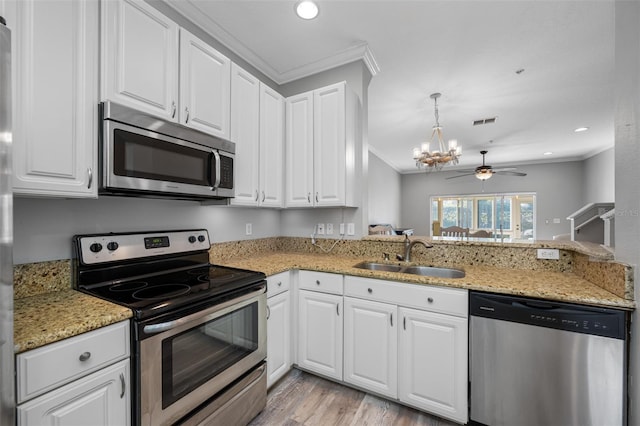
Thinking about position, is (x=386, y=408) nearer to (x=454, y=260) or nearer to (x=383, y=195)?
(x=454, y=260)

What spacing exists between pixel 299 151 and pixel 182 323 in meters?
1.73

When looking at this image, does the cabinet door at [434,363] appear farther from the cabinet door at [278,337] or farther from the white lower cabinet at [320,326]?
the cabinet door at [278,337]

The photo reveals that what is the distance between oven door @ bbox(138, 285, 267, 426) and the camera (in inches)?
44.8

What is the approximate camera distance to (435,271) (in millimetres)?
2168

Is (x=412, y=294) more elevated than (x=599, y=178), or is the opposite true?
(x=599, y=178)

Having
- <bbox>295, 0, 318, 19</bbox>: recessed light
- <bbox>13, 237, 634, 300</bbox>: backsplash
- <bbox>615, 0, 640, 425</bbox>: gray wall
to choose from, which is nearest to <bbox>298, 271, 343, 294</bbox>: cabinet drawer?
<bbox>13, 237, 634, 300</bbox>: backsplash

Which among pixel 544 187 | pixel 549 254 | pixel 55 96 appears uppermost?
pixel 544 187

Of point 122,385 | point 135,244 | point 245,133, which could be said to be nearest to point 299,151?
point 245,133

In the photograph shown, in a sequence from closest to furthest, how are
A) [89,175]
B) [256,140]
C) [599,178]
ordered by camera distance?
1. [89,175]
2. [256,140]
3. [599,178]

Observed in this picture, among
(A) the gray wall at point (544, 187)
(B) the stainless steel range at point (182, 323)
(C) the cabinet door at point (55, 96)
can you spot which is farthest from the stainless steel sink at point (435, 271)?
(A) the gray wall at point (544, 187)

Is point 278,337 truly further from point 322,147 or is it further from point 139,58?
point 139,58

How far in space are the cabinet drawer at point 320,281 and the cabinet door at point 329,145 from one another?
2.08 ft

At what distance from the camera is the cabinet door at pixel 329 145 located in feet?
7.64

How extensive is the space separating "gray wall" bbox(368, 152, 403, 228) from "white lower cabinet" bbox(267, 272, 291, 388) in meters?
4.75
